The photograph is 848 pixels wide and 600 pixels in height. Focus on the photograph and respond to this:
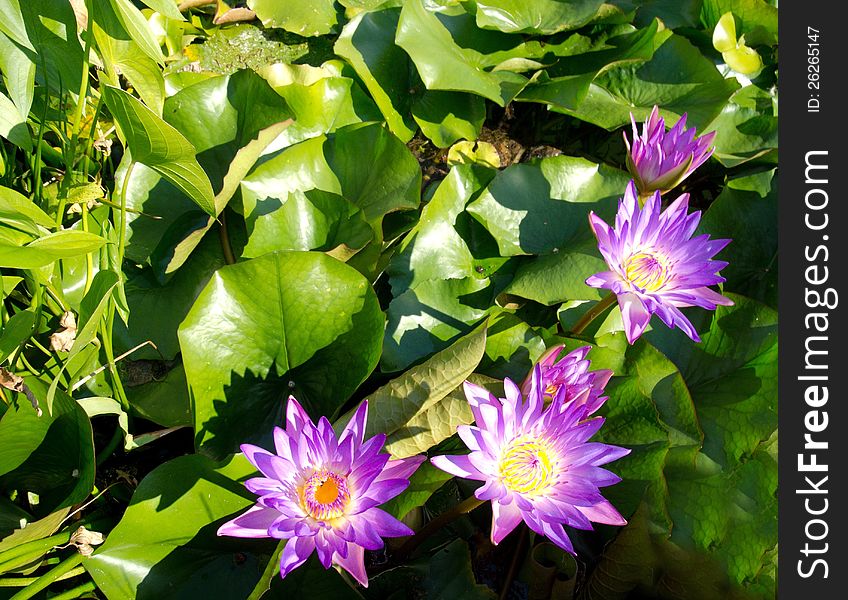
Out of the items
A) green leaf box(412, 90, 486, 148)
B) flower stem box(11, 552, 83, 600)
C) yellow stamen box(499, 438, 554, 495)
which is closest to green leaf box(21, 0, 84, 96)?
green leaf box(412, 90, 486, 148)

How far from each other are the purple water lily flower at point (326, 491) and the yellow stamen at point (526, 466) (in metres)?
0.16

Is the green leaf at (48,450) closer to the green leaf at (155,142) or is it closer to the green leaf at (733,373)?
the green leaf at (155,142)

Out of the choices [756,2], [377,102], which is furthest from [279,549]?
[756,2]

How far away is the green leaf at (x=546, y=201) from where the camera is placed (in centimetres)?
177

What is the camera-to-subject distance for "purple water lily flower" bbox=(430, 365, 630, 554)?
1077 mm

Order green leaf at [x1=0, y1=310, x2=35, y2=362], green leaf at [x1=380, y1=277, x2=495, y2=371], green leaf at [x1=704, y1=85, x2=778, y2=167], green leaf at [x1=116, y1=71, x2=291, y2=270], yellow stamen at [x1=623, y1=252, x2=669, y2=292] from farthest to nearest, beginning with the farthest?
green leaf at [x1=704, y1=85, x2=778, y2=167] → green leaf at [x1=116, y1=71, x2=291, y2=270] → green leaf at [x1=380, y1=277, x2=495, y2=371] → yellow stamen at [x1=623, y1=252, x2=669, y2=292] → green leaf at [x1=0, y1=310, x2=35, y2=362]

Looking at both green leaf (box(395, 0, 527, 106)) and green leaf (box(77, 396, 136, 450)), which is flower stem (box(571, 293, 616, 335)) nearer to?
green leaf (box(395, 0, 527, 106))

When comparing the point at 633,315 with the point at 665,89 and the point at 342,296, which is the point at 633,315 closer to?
the point at 342,296

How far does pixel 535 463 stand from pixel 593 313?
52 centimetres

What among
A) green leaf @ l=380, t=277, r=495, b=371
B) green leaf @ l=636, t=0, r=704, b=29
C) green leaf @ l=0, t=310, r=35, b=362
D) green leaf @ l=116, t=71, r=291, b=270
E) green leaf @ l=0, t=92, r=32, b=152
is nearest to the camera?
green leaf @ l=0, t=310, r=35, b=362

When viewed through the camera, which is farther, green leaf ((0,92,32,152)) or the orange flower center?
green leaf ((0,92,32,152))

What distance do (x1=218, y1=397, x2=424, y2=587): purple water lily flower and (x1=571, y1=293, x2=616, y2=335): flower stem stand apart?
59 cm

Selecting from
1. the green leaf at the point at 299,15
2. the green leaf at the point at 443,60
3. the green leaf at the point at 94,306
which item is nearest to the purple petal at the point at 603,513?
the green leaf at the point at 94,306

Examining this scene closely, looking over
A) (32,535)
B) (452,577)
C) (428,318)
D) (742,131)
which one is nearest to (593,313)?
(428,318)
